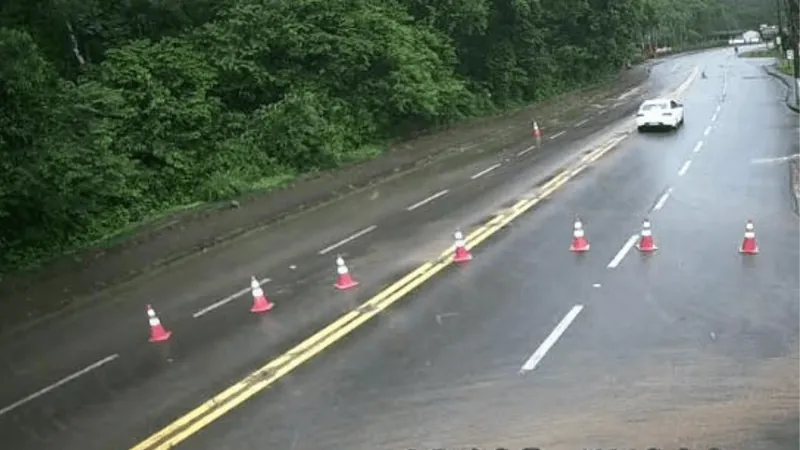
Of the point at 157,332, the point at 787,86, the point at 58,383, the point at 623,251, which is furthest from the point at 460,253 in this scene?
the point at 787,86

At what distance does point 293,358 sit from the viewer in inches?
425

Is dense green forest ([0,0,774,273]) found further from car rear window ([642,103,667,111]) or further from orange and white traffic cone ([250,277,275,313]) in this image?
car rear window ([642,103,667,111])

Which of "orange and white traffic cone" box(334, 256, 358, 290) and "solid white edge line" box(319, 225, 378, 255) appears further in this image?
"solid white edge line" box(319, 225, 378, 255)

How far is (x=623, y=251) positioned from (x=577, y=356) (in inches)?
205

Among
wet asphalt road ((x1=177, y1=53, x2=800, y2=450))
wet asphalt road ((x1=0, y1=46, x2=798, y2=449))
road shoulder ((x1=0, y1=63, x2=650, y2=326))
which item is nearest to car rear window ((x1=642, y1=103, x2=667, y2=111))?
road shoulder ((x1=0, y1=63, x2=650, y2=326))

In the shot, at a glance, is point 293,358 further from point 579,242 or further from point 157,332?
point 579,242

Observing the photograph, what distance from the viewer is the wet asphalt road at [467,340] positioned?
8.52 meters

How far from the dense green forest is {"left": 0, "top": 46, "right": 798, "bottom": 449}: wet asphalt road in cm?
374

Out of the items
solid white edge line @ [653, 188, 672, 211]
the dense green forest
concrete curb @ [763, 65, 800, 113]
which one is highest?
the dense green forest

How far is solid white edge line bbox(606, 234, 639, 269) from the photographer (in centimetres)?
1388

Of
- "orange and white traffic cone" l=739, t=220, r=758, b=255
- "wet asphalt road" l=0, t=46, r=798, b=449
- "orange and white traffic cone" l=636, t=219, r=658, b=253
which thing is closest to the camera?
"wet asphalt road" l=0, t=46, r=798, b=449

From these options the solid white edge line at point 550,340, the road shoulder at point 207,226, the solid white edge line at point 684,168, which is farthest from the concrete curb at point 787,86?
the solid white edge line at point 550,340

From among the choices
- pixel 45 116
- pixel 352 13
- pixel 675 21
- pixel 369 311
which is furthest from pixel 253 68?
pixel 675 21

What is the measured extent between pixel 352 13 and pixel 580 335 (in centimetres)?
2282
